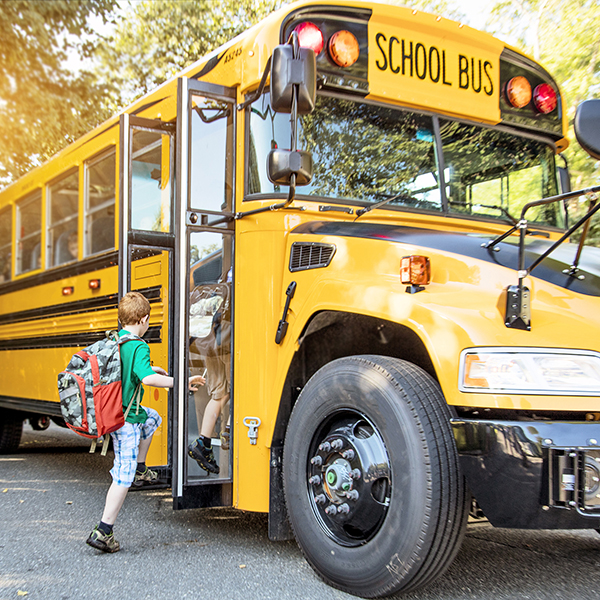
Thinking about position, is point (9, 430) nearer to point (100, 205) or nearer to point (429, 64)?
point (100, 205)

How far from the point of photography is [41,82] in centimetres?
1079

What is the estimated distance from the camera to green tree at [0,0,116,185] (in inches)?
376

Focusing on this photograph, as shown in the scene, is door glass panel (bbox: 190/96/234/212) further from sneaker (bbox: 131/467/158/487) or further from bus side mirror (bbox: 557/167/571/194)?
bus side mirror (bbox: 557/167/571/194)

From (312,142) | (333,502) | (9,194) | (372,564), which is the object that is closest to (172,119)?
(312,142)

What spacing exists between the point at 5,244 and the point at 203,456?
166 inches

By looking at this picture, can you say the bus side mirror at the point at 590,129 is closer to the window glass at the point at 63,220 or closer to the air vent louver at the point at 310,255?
the air vent louver at the point at 310,255

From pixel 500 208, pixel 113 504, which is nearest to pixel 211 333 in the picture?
pixel 113 504

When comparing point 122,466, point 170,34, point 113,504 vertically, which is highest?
point 170,34

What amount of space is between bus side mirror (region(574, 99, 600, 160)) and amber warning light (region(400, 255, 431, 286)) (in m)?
0.69

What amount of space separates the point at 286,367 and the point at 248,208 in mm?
837

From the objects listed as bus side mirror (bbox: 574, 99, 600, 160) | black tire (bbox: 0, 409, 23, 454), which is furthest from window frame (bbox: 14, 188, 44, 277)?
bus side mirror (bbox: 574, 99, 600, 160)

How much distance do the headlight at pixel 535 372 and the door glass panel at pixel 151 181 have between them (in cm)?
230

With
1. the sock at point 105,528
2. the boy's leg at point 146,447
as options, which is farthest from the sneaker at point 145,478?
the sock at point 105,528

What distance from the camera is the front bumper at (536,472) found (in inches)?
86.9
